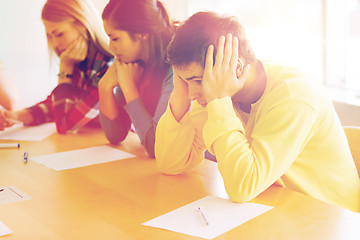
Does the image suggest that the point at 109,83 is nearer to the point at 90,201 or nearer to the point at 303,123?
the point at 90,201

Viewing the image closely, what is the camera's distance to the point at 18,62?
3189 millimetres

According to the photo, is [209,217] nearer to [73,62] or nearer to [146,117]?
[146,117]

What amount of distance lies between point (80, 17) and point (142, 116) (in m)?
0.74

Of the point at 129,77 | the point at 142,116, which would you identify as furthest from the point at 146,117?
the point at 129,77

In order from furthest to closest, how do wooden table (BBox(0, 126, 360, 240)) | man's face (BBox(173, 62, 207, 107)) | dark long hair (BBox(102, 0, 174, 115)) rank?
1. dark long hair (BBox(102, 0, 174, 115))
2. man's face (BBox(173, 62, 207, 107))
3. wooden table (BBox(0, 126, 360, 240))

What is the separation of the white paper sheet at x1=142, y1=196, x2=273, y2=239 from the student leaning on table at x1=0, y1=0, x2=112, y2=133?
1.14 metres

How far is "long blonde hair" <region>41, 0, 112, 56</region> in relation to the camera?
216 cm

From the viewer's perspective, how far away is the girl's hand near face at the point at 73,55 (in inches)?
87.7

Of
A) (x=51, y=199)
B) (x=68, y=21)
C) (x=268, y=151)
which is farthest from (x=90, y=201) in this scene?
(x=68, y=21)

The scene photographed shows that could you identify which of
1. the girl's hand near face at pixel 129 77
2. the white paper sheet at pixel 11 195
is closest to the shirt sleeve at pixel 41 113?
the girl's hand near face at pixel 129 77

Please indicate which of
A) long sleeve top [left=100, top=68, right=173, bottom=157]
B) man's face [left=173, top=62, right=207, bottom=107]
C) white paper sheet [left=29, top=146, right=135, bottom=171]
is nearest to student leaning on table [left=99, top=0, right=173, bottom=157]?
long sleeve top [left=100, top=68, right=173, bottom=157]

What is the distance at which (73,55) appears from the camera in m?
2.28

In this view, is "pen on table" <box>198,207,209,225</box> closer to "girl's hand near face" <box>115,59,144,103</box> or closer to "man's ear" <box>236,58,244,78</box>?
"man's ear" <box>236,58,244,78</box>

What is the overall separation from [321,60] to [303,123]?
168cm
